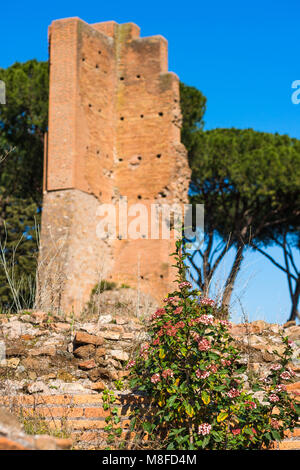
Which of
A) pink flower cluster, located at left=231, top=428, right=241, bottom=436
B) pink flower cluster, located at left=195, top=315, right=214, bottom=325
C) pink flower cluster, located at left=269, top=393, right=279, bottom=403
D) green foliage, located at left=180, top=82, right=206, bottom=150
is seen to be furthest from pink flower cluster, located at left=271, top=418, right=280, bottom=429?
green foliage, located at left=180, top=82, right=206, bottom=150

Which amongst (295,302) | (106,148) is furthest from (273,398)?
(295,302)

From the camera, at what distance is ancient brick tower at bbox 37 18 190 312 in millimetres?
13938

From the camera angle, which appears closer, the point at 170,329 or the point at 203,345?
the point at 203,345

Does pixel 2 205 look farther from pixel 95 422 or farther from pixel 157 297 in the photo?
pixel 95 422

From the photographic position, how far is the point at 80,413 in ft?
15.5

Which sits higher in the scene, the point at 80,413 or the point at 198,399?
the point at 198,399

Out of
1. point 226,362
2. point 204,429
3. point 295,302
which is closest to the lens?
point 204,429

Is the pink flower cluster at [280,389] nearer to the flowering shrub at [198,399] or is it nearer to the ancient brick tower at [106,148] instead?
the flowering shrub at [198,399]

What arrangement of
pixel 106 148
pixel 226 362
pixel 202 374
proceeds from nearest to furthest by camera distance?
1. pixel 202 374
2. pixel 226 362
3. pixel 106 148

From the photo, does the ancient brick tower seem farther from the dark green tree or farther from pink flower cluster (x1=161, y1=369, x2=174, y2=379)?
pink flower cluster (x1=161, y1=369, x2=174, y2=379)

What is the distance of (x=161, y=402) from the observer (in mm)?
4488

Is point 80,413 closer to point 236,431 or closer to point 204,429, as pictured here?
point 204,429

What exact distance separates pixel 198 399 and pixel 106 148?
11506 mm

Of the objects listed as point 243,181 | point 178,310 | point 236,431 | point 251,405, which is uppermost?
point 243,181
